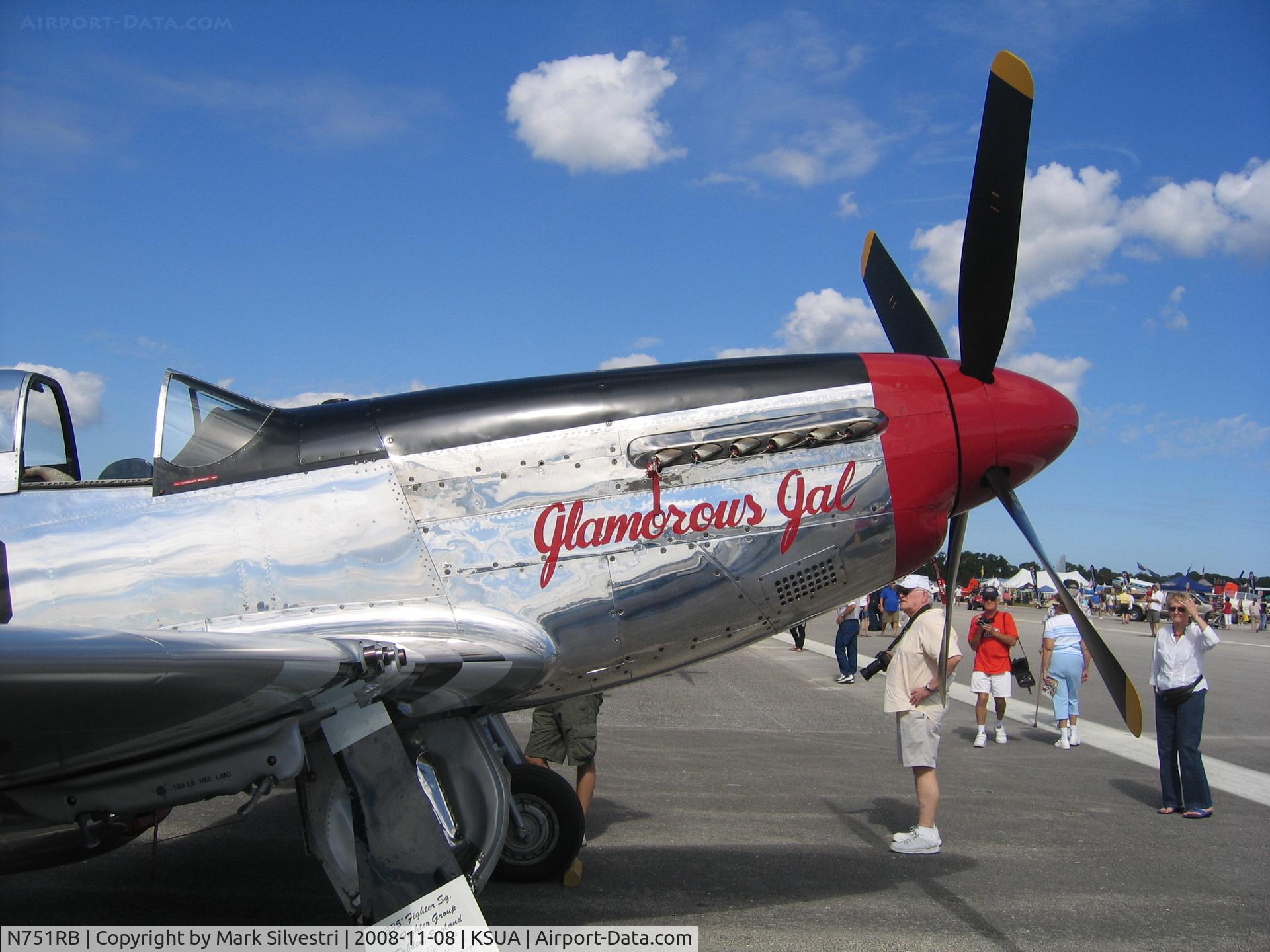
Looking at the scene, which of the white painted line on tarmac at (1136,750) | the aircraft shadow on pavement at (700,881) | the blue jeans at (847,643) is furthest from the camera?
the blue jeans at (847,643)

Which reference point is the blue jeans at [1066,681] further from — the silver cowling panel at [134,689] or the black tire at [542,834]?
the silver cowling panel at [134,689]

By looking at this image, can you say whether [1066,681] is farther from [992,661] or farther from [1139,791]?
[1139,791]

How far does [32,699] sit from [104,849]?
59.0 inches

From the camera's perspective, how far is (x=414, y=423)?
4293 millimetres

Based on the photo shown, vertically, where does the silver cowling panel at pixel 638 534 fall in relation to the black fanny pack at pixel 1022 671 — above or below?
above

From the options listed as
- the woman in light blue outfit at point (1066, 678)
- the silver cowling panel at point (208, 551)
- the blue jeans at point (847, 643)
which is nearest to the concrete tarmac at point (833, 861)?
the woman in light blue outfit at point (1066, 678)

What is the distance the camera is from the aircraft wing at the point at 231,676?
270 centimetres

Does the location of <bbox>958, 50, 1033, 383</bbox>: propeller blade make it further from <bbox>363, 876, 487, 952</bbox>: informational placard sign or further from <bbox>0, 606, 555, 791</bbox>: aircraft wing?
<bbox>363, 876, 487, 952</bbox>: informational placard sign

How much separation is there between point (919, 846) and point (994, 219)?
363cm

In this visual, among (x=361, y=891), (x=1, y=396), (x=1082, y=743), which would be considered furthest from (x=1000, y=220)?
(x=1082, y=743)

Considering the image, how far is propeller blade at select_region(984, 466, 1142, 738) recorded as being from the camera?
421 centimetres

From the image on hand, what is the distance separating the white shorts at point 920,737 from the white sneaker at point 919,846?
0.43 metres

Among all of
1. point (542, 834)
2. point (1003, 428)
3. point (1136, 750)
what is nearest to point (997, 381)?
point (1003, 428)

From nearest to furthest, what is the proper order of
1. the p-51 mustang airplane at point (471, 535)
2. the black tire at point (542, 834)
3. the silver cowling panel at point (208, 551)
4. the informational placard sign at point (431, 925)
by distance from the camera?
the informational placard sign at point (431, 925) < the p-51 mustang airplane at point (471, 535) < the silver cowling panel at point (208, 551) < the black tire at point (542, 834)
